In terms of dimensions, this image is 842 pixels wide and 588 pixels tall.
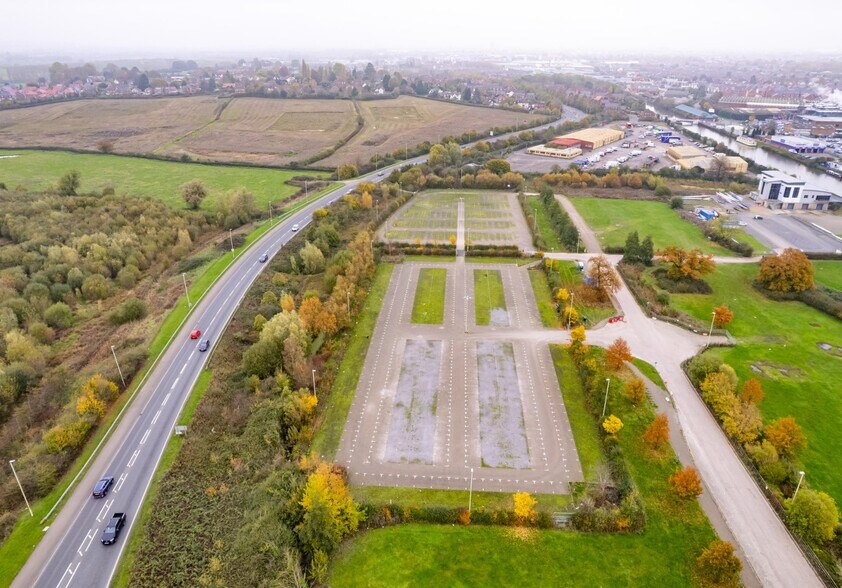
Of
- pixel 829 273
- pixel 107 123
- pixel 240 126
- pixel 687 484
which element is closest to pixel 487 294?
pixel 687 484

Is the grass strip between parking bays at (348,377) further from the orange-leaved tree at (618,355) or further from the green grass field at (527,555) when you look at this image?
the orange-leaved tree at (618,355)

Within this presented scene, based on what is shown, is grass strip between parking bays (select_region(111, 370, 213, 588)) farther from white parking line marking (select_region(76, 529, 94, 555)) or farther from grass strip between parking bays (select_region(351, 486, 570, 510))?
grass strip between parking bays (select_region(351, 486, 570, 510))

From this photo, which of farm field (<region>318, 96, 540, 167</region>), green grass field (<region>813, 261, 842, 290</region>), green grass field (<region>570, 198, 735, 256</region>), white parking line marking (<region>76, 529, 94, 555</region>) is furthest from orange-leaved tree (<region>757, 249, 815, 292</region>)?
farm field (<region>318, 96, 540, 167</region>)

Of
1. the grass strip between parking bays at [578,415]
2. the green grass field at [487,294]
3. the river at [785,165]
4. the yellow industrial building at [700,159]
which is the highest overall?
the yellow industrial building at [700,159]

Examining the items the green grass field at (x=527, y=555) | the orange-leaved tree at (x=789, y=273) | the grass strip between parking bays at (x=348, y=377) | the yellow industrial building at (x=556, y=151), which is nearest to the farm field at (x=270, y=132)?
the yellow industrial building at (x=556, y=151)

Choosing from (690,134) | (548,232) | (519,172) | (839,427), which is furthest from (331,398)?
(690,134)

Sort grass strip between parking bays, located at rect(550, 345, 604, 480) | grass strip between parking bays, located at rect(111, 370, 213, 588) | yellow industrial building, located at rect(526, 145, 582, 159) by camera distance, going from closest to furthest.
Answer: grass strip between parking bays, located at rect(111, 370, 213, 588) → grass strip between parking bays, located at rect(550, 345, 604, 480) → yellow industrial building, located at rect(526, 145, 582, 159)
